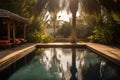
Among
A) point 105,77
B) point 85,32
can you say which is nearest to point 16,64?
point 105,77

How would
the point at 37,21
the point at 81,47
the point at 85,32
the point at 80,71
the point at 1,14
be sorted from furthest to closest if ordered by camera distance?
the point at 85,32 → the point at 37,21 → the point at 81,47 → the point at 1,14 → the point at 80,71

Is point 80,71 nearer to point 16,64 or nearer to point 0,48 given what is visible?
point 16,64

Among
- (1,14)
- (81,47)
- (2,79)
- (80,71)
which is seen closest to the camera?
(2,79)

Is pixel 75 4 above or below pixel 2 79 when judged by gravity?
above

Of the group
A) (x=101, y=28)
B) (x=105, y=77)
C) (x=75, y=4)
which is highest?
(x=75, y=4)

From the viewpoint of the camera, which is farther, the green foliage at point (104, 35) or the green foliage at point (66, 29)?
the green foliage at point (66, 29)

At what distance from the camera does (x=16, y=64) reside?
1118 cm

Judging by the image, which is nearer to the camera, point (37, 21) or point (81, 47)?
point (81, 47)

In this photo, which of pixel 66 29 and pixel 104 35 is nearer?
pixel 104 35

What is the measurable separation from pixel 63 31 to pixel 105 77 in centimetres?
3187

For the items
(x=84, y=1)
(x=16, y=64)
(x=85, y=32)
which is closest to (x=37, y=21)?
(x=84, y=1)

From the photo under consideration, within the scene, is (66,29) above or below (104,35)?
above

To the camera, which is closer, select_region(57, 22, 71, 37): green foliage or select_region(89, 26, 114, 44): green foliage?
select_region(89, 26, 114, 44): green foliage

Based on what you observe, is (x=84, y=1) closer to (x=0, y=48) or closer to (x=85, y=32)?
(x=0, y=48)
